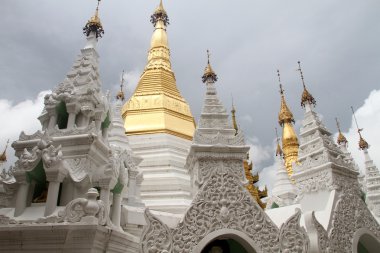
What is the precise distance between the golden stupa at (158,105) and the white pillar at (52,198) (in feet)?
31.5

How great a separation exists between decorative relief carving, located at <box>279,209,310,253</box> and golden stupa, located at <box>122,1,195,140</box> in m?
11.1

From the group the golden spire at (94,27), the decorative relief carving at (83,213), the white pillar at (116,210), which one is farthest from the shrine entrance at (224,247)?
the golden spire at (94,27)

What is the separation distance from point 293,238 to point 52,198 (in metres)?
4.54

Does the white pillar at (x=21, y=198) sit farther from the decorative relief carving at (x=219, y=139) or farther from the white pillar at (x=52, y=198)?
the decorative relief carving at (x=219, y=139)

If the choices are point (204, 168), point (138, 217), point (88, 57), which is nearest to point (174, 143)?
point (138, 217)

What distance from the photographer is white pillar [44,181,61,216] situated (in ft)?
21.5

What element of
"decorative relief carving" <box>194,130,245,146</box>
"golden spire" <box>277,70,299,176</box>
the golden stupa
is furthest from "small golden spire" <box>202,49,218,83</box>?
"golden spire" <box>277,70,299,176</box>

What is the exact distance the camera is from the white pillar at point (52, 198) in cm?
655

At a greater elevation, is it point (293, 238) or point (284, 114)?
point (284, 114)

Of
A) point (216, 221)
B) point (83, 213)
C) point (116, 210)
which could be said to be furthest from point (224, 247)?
point (116, 210)

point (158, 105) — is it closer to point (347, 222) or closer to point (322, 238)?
point (347, 222)

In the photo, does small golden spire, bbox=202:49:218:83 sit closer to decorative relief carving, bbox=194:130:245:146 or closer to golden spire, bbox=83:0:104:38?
decorative relief carving, bbox=194:130:245:146

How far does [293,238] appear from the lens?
219 inches

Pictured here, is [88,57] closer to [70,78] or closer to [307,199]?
[70,78]
